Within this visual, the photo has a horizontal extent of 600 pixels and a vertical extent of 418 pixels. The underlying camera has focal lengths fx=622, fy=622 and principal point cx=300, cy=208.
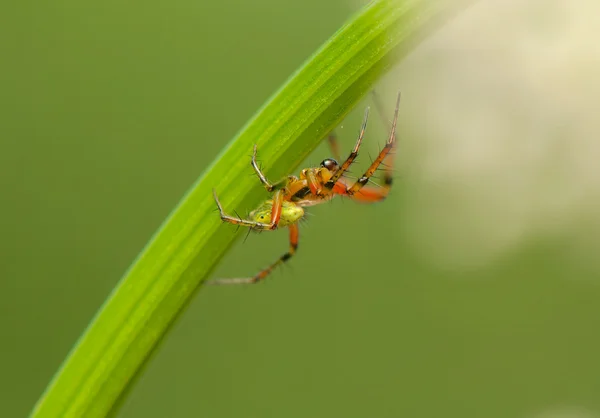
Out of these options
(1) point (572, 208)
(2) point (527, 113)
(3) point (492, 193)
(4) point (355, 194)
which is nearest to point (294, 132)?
(4) point (355, 194)

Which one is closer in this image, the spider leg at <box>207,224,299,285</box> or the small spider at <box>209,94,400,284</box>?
the small spider at <box>209,94,400,284</box>

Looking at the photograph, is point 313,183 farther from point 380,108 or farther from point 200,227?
point 200,227

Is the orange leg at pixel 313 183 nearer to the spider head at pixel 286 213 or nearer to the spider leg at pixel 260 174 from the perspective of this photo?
the spider head at pixel 286 213

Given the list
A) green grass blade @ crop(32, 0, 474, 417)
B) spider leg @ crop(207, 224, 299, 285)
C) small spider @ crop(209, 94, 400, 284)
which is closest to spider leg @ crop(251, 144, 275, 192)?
green grass blade @ crop(32, 0, 474, 417)

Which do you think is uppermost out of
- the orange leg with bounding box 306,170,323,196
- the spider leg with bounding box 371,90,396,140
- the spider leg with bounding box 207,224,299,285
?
the spider leg with bounding box 371,90,396,140

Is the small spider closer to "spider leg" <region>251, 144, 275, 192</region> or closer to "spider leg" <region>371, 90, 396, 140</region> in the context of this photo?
"spider leg" <region>371, 90, 396, 140</region>

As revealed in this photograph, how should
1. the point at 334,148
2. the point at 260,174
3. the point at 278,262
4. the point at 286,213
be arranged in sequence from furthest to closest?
the point at 278,262 → the point at 334,148 → the point at 286,213 → the point at 260,174

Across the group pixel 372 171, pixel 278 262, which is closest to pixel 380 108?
pixel 372 171

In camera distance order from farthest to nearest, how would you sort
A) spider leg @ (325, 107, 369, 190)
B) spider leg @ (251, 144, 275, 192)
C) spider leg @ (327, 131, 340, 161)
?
spider leg @ (327, 131, 340, 161)
spider leg @ (325, 107, 369, 190)
spider leg @ (251, 144, 275, 192)
